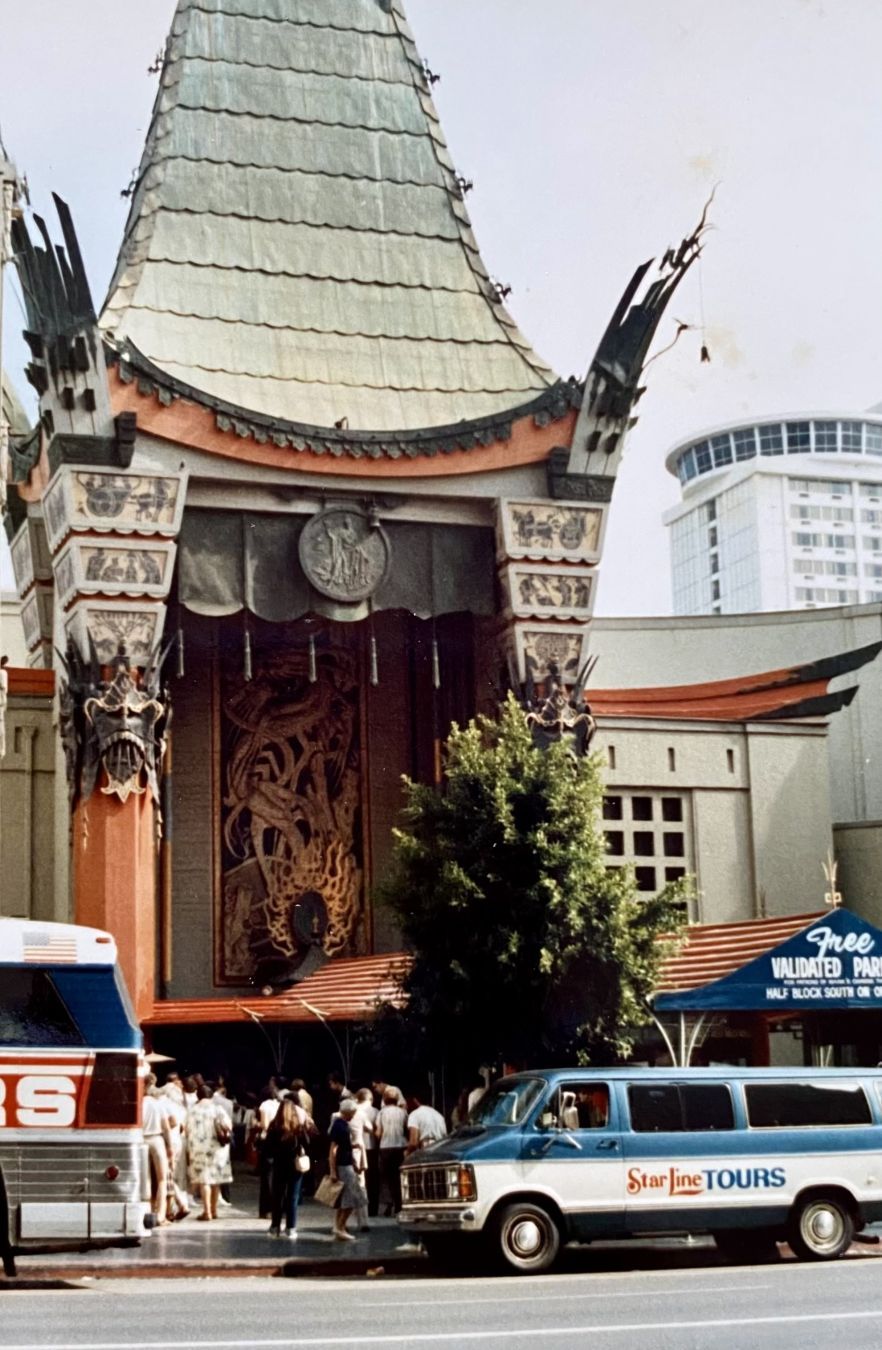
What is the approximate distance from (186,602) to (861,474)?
144 metres

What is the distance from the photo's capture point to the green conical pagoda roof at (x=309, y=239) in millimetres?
42719

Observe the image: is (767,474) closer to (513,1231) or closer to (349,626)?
(349,626)

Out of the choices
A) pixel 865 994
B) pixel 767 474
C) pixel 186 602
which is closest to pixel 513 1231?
pixel 865 994

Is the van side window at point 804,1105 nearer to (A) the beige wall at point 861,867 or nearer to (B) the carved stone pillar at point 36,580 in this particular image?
(A) the beige wall at point 861,867

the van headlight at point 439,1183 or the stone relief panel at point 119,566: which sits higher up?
the stone relief panel at point 119,566

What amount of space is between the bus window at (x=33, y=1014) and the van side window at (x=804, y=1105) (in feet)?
23.6

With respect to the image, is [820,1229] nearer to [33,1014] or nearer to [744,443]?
[33,1014]

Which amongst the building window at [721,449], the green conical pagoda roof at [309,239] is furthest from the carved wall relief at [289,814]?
the building window at [721,449]

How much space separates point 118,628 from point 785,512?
464 ft

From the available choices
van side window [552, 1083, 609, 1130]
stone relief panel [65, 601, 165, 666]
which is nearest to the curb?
van side window [552, 1083, 609, 1130]

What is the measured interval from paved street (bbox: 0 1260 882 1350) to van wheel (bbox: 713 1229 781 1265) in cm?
132

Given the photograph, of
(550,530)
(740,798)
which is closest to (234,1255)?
(550,530)

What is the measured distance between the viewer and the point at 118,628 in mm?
39625

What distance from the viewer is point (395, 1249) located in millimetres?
23875
